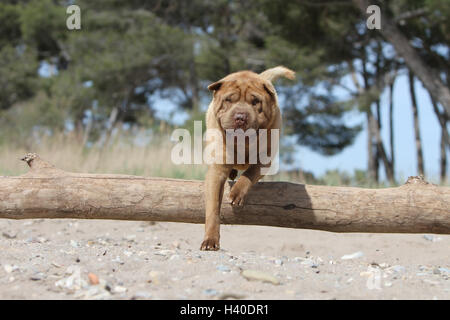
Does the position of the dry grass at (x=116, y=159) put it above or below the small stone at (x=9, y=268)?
above

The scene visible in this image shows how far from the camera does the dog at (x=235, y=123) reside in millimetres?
3826

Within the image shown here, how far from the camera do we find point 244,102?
154 inches

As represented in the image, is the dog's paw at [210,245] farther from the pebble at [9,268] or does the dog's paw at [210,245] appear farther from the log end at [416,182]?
the log end at [416,182]

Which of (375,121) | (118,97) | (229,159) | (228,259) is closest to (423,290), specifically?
(228,259)

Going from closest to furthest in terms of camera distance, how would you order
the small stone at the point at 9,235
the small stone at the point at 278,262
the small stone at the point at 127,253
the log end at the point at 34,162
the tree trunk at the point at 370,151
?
the small stone at the point at 278,262 < the small stone at the point at 127,253 < the log end at the point at 34,162 < the small stone at the point at 9,235 < the tree trunk at the point at 370,151

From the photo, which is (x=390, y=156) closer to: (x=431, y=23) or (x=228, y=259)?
(x=431, y=23)

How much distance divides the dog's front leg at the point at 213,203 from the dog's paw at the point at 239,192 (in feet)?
0.36

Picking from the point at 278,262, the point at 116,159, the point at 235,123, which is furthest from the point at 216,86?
the point at 116,159

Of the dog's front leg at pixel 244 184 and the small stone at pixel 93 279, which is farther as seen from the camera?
the dog's front leg at pixel 244 184

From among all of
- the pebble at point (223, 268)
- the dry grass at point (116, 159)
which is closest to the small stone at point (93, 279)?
the pebble at point (223, 268)

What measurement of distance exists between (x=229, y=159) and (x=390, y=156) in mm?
14463

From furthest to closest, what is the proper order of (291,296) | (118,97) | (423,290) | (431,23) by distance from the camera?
(118,97) → (431,23) → (423,290) → (291,296)

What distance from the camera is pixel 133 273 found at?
328 centimetres

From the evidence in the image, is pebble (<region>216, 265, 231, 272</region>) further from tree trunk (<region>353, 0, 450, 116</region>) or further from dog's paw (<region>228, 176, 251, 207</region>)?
tree trunk (<region>353, 0, 450, 116</region>)
